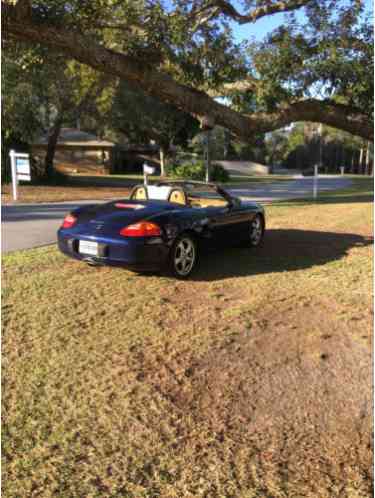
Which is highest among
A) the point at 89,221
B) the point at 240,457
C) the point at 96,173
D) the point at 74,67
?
the point at 74,67

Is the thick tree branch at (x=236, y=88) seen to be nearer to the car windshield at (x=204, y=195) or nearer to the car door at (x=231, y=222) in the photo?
the car door at (x=231, y=222)

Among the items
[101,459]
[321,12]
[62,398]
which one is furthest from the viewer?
[321,12]

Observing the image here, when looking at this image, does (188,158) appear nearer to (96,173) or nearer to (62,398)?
(96,173)

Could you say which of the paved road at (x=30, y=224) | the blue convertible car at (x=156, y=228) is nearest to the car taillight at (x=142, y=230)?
the blue convertible car at (x=156, y=228)

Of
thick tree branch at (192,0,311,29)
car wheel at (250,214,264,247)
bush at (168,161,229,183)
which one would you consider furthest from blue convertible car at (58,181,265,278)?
bush at (168,161,229,183)

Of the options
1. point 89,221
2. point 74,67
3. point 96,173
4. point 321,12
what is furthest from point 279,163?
point 89,221

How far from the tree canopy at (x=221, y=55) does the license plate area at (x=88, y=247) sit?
3.10m

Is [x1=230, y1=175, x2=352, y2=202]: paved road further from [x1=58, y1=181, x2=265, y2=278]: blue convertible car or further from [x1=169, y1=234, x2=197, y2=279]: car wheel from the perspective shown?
[x1=169, y1=234, x2=197, y2=279]: car wheel

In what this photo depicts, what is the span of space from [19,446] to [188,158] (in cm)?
3508

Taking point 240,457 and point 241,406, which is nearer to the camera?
point 240,457

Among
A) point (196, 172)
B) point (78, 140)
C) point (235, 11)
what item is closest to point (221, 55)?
point (235, 11)

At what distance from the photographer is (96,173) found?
43.1 m

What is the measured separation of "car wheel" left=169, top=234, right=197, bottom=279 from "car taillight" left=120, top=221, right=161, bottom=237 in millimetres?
349

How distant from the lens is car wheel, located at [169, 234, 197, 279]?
18.6ft
